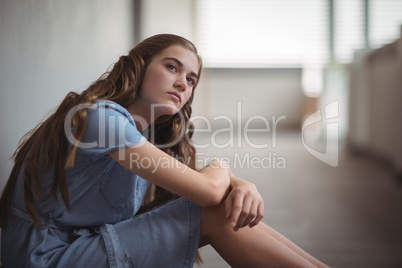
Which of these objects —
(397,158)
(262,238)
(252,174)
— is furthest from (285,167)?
(262,238)

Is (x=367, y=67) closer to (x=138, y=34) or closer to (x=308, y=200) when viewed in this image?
(x=308, y=200)

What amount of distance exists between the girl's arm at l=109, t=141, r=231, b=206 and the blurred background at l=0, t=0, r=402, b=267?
317mm

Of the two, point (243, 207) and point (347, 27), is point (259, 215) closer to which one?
point (243, 207)

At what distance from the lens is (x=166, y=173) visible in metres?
0.64

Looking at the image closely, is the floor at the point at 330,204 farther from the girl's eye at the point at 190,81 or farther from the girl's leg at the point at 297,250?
the girl's eye at the point at 190,81

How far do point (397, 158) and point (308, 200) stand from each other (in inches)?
25.2

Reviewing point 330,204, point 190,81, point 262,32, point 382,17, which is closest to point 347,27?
point 382,17

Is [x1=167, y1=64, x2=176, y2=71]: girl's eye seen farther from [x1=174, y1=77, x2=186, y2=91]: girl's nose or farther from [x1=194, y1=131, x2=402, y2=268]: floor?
[x1=194, y1=131, x2=402, y2=268]: floor

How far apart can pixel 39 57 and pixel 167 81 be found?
0.32m

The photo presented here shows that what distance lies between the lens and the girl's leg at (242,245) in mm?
654

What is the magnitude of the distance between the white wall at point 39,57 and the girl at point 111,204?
13 centimetres

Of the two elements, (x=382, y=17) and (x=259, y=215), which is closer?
(x=259, y=215)

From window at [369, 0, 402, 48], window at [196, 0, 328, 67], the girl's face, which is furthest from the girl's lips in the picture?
window at [369, 0, 402, 48]

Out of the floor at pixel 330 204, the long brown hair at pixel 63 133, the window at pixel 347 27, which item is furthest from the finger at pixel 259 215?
the window at pixel 347 27
